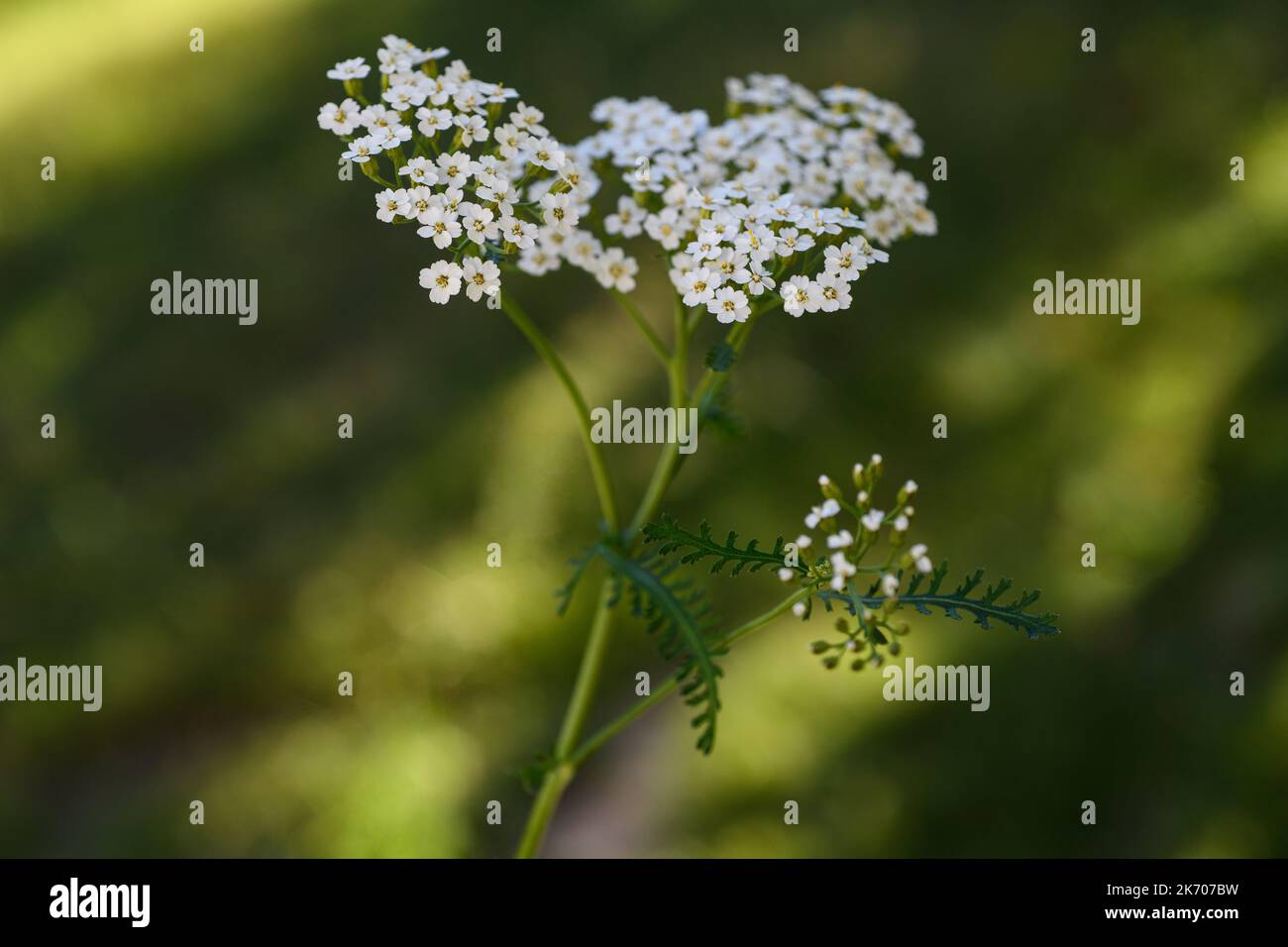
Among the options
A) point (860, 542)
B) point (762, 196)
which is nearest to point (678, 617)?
point (860, 542)

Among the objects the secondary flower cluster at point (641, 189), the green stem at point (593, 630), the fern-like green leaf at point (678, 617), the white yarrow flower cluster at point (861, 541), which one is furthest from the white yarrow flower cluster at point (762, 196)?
the fern-like green leaf at point (678, 617)

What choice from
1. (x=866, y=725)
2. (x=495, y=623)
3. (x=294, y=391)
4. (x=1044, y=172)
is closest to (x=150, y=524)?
(x=294, y=391)

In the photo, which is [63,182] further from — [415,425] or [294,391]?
[415,425]

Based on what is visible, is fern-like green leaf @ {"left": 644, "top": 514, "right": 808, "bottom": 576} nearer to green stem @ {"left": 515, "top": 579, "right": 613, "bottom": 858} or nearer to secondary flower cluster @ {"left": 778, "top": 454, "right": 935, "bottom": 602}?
secondary flower cluster @ {"left": 778, "top": 454, "right": 935, "bottom": 602}

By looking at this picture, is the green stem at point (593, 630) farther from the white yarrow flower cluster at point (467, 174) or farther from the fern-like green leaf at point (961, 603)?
the fern-like green leaf at point (961, 603)

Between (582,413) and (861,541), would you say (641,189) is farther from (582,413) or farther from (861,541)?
(861,541)

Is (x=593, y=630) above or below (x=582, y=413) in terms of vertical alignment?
below
